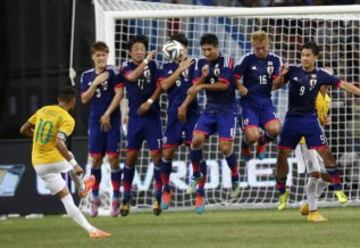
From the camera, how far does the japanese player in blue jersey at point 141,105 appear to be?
16.9m

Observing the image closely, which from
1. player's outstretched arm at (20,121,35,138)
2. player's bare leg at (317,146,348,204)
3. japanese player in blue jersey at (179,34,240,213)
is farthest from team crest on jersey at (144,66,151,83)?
player's outstretched arm at (20,121,35,138)

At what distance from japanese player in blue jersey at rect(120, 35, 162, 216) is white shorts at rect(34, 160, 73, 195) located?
137 inches

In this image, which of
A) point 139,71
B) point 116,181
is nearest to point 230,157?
point 139,71

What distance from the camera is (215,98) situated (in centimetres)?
1634

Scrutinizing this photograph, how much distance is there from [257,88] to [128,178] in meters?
2.39

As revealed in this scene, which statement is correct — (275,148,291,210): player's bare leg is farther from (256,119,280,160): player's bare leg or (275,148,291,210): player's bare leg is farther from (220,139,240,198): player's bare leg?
(220,139,240,198): player's bare leg

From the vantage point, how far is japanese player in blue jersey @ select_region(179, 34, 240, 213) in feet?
52.8

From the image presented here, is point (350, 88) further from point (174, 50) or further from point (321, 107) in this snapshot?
point (174, 50)

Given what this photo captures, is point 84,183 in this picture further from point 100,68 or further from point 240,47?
point 240,47

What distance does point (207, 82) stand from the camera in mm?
16203

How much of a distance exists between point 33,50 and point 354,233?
885 cm

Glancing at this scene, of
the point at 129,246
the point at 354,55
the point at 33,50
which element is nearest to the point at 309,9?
the point at 354,55

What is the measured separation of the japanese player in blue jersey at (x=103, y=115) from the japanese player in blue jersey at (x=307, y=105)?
2.66 meters

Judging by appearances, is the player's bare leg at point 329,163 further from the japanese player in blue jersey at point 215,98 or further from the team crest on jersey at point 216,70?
the team crest on jersey at point 216,70
